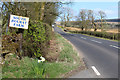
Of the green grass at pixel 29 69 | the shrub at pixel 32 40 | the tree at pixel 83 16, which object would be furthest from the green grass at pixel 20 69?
the tree at pixel 83 16

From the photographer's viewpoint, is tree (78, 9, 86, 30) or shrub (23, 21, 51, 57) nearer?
shrub (23, 21, 51, 57)

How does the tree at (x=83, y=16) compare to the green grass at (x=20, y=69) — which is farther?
the tree at (x=83, y=16)

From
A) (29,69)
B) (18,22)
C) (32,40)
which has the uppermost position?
(18,22)

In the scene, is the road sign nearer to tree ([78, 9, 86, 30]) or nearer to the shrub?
the shrub

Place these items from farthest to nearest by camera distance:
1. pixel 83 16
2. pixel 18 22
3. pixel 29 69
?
pixel 83 16
pixel 18 22
pixel 29 69

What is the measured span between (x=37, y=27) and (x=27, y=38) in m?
0.81

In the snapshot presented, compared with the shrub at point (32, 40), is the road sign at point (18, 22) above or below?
above

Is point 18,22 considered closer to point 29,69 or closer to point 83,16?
point 29,69

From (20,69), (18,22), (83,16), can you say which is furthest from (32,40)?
(83,16)

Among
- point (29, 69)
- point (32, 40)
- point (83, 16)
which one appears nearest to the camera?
point (29, 69)

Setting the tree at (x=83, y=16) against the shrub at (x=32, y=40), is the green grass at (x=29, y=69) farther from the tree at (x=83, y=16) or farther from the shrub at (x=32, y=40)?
the tree at (x=83, y=16)

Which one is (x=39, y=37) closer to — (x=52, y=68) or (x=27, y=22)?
(x=27, y=22)

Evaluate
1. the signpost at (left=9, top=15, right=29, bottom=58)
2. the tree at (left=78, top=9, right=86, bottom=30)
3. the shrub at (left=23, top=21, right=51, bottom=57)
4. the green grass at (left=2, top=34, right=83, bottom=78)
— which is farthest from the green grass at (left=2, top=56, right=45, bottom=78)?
the tree at (left=78, top=9, right=86, bottom=30)

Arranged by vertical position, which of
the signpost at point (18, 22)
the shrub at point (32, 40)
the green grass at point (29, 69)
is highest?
the signpost at point (18, 22)
